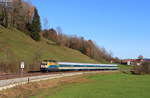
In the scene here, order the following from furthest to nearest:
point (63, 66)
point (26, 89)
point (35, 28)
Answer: point (35, 28) → point (63, 66) → point (26, 89)

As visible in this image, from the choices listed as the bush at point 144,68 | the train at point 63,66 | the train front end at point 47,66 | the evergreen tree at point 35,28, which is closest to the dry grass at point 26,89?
the train front end at point 47,66

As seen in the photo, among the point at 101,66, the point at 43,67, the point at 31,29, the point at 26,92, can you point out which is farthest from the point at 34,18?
the point at 26,92

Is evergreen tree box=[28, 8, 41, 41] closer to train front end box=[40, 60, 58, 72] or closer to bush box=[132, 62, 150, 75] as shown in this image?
bush box=[132, 62, 150, 75]

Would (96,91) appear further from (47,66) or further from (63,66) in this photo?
(63,66)

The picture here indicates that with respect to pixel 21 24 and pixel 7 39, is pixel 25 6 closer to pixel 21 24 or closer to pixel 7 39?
pixel 21 24

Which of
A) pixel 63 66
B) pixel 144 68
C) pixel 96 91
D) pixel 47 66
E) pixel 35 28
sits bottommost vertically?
pixel 96 91

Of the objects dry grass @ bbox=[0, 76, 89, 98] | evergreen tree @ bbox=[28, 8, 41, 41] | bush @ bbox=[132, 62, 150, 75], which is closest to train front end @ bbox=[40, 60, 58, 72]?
dry grass @ bbox=[0, 76, 89, 98]

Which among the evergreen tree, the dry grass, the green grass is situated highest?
the evergreen tree

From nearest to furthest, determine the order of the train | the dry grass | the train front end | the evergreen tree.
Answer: the dry grass < the train front end < the train < the evergreen tree

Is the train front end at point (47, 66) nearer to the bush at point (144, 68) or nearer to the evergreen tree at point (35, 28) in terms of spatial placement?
the bush at point (144, 68)

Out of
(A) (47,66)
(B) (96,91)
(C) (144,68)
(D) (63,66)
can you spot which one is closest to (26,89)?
(B) (96,91)

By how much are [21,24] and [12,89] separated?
8837 centimetres

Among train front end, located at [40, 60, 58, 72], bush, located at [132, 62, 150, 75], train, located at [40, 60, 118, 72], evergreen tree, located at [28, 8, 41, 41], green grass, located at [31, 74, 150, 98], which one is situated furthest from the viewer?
evergreen tree, located at [28, 8, 41, 41]

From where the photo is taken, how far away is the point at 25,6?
394 ft
